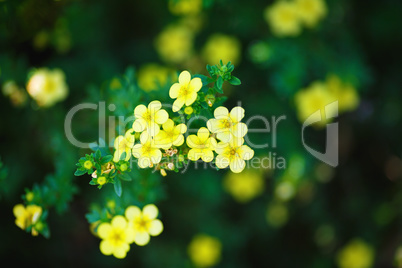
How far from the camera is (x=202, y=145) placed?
113cm

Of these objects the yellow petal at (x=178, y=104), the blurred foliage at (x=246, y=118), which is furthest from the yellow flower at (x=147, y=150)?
the blurred foliage at (x=246, y=118)

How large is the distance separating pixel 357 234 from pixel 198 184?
5.25ft

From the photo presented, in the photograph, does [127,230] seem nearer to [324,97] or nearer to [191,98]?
[191,98]

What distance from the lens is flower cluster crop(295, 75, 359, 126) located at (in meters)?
2.45

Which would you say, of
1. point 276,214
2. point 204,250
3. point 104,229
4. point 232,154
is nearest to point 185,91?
point 232,154

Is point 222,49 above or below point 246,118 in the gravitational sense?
above

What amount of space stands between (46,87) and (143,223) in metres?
1.39

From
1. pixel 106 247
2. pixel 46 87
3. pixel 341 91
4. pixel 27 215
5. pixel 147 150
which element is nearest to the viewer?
pixel 147 150

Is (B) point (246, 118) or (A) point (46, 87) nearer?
(A) point (46, 87)

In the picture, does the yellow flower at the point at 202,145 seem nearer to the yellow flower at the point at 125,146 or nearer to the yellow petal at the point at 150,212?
the yellow flower at the point at 125,146

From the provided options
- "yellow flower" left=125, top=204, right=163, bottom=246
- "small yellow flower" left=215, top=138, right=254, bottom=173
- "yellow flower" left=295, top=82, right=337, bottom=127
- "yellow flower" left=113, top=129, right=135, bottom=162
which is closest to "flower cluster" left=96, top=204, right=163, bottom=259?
"yellow flower" left=125, top=204, right=163, bottom=246

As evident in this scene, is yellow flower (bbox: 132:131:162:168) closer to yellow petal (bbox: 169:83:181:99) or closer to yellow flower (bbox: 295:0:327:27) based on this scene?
yellow petal (bbox: 169:83:181:99)

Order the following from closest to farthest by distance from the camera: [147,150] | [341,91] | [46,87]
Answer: [147,150] → [46,87] → [341,91]

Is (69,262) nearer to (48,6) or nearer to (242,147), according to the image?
(48,6)
